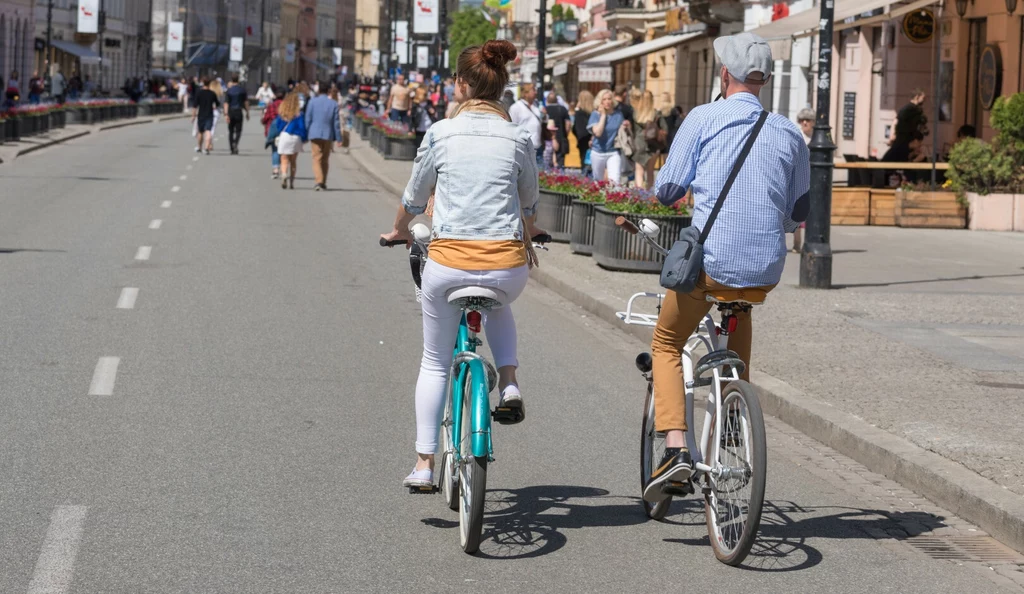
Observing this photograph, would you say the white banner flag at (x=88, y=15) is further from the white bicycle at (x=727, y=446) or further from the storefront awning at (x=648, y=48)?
the white bicycle at (x=727, y=446)

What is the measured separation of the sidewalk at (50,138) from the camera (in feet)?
122

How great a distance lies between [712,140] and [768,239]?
15.8 inches

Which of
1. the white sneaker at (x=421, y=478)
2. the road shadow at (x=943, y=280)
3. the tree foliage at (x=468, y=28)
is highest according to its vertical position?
the tree foliage at (x=468, y=28)

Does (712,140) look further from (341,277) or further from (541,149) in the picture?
(541,149)

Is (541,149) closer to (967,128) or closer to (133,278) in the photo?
(967,128)

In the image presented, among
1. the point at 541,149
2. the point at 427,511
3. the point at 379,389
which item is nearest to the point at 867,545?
the point at 427,511

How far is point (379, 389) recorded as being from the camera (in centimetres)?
953

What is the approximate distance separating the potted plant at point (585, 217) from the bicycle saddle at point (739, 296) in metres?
11.6

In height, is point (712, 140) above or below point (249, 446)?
above

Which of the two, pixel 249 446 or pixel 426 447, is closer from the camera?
pixel 426 447

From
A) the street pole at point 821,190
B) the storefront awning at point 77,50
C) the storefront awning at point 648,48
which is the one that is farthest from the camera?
the storefront awning at point 77,50

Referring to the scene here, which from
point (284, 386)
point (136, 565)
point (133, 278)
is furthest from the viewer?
point (133, 278)

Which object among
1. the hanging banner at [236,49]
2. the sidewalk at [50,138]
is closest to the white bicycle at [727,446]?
the sidewalk at [50,138]

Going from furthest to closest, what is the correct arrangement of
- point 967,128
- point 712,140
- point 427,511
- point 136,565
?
point 967,128, point 427,511, point 712,140, point 136,565
